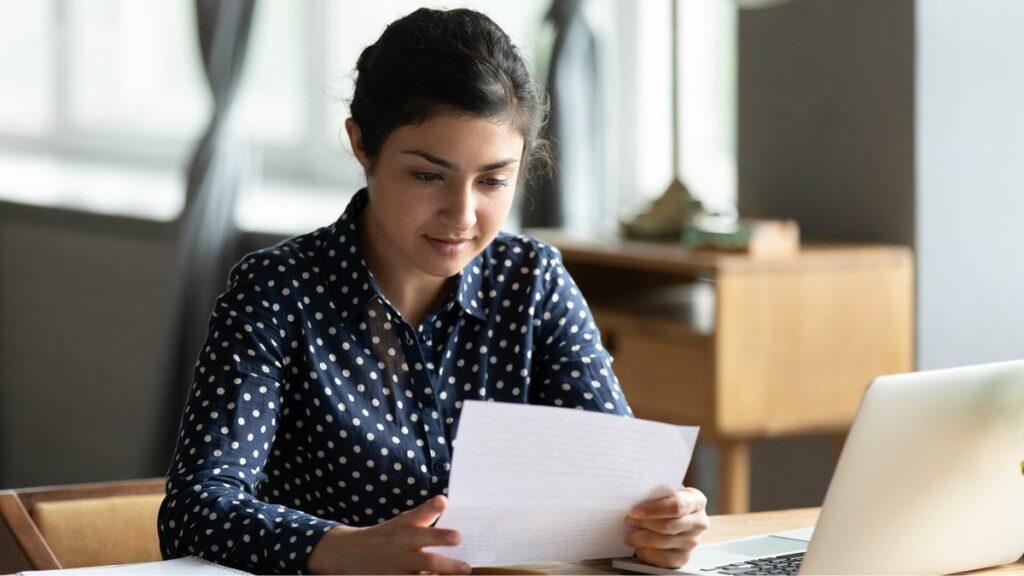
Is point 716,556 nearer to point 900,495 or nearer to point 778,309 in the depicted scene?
point 900,495

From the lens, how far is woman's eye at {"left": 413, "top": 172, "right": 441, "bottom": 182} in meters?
1.69

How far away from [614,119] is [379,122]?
265 cm

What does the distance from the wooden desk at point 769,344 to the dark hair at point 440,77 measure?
4.11ft

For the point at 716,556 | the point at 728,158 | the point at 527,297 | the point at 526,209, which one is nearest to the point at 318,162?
the point at 526,209

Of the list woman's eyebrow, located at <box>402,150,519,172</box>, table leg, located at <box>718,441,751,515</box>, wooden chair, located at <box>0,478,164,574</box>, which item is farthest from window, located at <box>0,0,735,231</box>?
woman's eyebrow, located at <box>402,150,519,172</box>

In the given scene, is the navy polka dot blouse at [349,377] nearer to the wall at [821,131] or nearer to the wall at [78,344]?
the wall at [821,131]

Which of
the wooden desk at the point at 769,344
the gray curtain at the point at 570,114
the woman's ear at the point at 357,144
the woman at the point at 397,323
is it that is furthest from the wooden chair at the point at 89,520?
the gray curtain at the point at 570,114

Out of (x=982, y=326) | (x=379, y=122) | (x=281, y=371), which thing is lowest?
(x=982, y=326)

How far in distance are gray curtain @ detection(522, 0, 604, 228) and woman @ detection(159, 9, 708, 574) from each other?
74.4 inches

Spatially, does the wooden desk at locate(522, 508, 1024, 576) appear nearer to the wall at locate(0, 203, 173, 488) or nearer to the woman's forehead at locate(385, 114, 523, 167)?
the woman's forehead at locate(385, 114, 523, 167)

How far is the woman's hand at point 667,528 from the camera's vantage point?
146 centimetres

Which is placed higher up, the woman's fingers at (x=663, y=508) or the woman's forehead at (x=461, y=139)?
the woman's forehead at (x=461, y=139)

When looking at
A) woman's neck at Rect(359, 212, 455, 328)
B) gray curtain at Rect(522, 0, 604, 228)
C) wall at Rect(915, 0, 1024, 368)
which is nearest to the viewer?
woman's neck at Rect(359, 212, 455, 328)

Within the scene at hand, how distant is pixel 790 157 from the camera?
3498 mm
